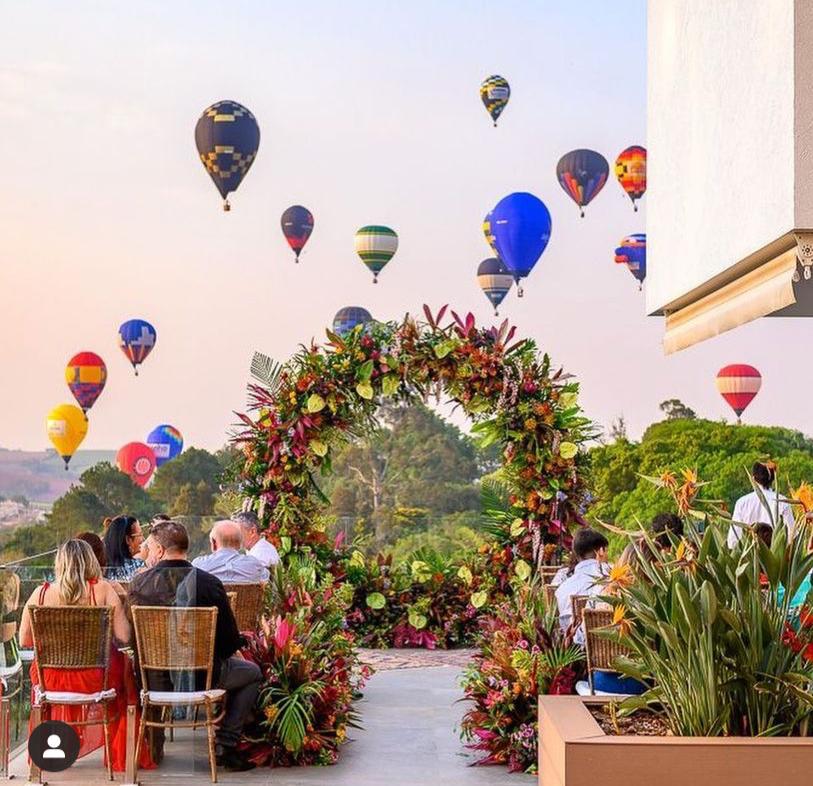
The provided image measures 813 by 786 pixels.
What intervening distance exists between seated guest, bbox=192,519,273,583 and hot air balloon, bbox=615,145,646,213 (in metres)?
24.3

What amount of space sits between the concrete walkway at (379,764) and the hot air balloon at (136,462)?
91.5 ft

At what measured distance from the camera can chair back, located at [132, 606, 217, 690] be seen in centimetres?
769

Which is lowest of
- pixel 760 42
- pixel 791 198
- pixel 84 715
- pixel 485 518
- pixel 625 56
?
pixel 84 715

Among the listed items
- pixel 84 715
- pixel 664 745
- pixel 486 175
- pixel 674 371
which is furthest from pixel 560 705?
pixel 674 371

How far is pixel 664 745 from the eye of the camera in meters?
4.76

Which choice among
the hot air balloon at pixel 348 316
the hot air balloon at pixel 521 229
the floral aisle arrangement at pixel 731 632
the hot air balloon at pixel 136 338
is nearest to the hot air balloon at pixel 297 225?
the hot air balloon at pixel 348 316

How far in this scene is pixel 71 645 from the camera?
759 centimetres

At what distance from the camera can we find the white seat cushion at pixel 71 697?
25.1 feet

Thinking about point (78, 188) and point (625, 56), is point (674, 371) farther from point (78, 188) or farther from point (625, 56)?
point (78, 188)

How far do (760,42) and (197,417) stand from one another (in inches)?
1236

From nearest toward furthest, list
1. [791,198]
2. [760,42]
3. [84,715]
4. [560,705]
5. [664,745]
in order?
[664,745], [560,705], [791,198], [760,42], [84,715]

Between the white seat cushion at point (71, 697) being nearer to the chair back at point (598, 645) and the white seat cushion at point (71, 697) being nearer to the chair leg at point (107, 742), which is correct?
the chair leg at point (107, 742)

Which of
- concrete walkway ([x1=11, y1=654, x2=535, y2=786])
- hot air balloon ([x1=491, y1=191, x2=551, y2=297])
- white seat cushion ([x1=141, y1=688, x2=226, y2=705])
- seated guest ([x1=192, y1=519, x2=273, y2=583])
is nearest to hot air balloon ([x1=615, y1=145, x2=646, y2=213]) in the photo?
hot air balloon ([x1=491, y1=191, x2=551, y2=297])

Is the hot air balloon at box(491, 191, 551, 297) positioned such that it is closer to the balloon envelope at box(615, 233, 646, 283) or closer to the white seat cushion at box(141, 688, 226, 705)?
the balloon envelope at box(615, 233, 646, 283)
